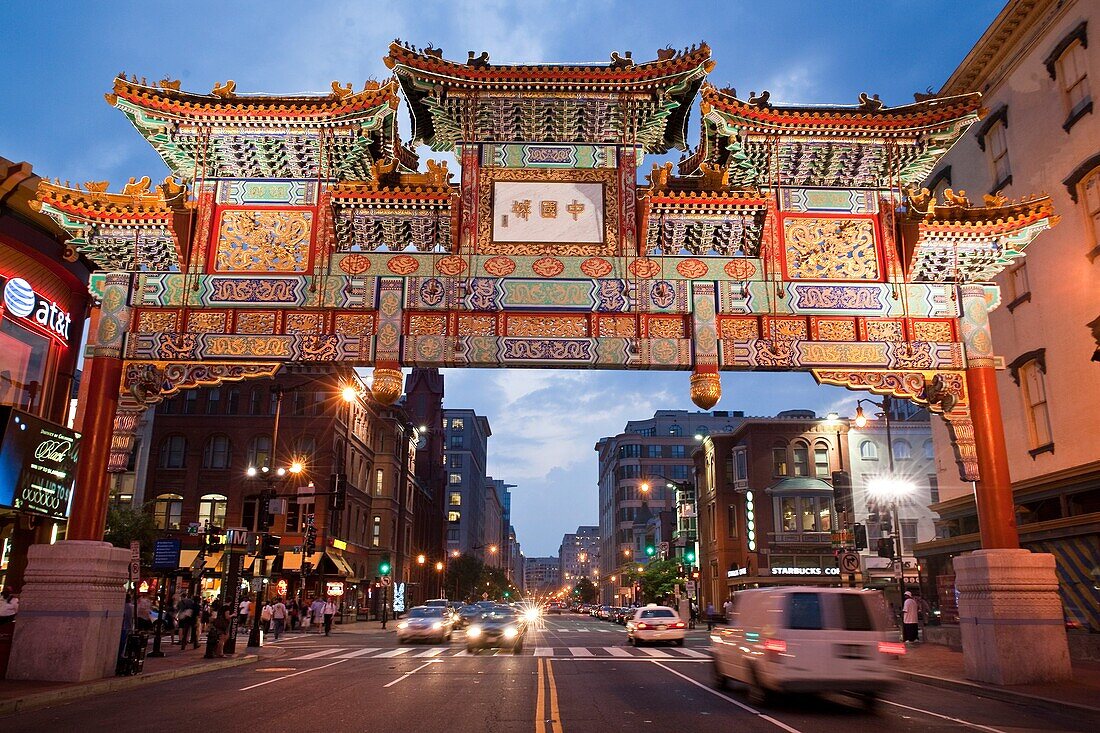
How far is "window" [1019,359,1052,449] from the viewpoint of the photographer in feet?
77.7

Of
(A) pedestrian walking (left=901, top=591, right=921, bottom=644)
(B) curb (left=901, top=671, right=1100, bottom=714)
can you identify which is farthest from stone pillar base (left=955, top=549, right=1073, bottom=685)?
(A) pedestrian walking (left=901, top=591, right=921, bottom=644)

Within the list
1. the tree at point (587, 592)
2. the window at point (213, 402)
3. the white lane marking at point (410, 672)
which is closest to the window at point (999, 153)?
the white lane marking at point (410, 672)

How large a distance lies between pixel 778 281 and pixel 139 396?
13.8 metres

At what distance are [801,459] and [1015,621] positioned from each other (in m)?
46.7

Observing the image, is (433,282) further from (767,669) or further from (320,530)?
(320,530)

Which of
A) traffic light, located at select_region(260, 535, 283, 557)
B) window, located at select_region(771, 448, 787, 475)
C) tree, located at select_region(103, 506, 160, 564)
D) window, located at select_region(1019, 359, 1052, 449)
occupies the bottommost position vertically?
traffic light, located at select_region(260, 535, 283, 557)

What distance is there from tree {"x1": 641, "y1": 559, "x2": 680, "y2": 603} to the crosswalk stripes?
31880mm

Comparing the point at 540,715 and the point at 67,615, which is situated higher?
the point at 67,615

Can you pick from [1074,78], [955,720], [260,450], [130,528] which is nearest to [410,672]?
[955,720]

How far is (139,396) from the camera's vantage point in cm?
1667

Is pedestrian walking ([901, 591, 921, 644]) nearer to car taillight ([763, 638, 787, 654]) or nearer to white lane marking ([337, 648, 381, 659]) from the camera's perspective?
car taillight ([763, 638, 787, 654])

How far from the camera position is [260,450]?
51281 mm

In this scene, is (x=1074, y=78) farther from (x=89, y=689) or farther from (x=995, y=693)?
(x=89, y=689)

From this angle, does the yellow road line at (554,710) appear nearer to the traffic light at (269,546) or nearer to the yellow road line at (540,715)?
the yellow road line at (540,715)
